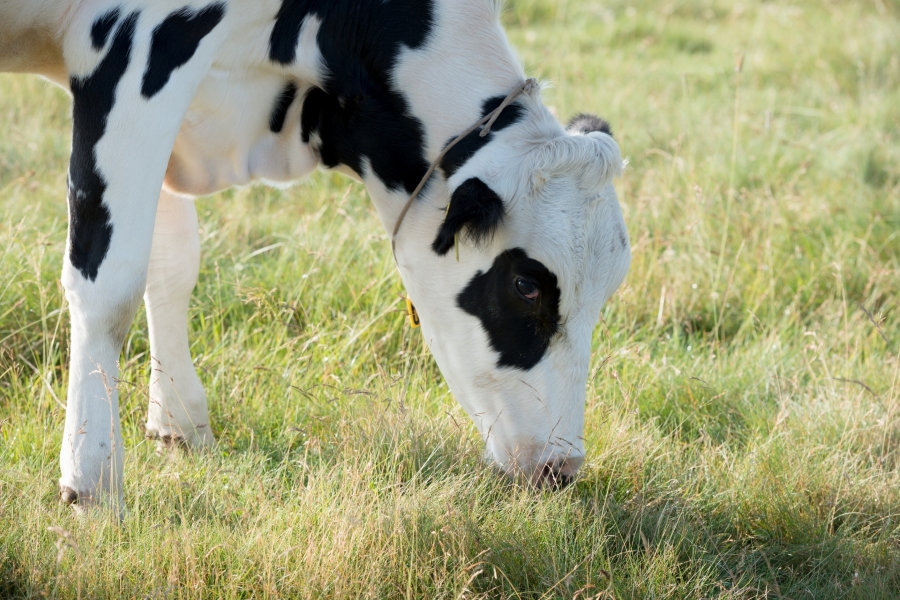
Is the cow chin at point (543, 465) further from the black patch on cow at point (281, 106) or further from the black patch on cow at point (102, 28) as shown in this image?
the black patch on cow at point (102, 28)

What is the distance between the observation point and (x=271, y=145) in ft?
9.65

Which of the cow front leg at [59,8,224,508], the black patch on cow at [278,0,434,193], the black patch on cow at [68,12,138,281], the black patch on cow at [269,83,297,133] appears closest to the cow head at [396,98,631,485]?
the black patch on cow at [278,0,434,193]

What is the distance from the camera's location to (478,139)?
267 cm

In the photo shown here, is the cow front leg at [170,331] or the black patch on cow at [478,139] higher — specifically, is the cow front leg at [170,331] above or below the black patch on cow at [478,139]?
below

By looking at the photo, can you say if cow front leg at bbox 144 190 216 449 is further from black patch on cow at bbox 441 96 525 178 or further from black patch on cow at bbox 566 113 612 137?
black patch on cow at bbox 566 113 612 137

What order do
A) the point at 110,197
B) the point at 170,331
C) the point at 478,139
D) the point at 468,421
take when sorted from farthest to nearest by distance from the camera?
the point at 170,331
the point at 468,421
the point at 478,139
the point at 110,197

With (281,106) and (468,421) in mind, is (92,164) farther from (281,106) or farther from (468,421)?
(468,421)

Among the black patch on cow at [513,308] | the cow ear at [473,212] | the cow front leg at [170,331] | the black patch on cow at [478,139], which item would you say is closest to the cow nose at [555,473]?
the black patch on cow at [513,308]

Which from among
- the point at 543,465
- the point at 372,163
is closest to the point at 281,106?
the point at 372,163

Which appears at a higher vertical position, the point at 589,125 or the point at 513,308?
the point at 589,125

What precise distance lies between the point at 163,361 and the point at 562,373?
1.38 m

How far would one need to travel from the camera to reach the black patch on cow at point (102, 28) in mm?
2547

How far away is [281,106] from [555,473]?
53.1 inches

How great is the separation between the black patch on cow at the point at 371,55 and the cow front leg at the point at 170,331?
31.4 inches
